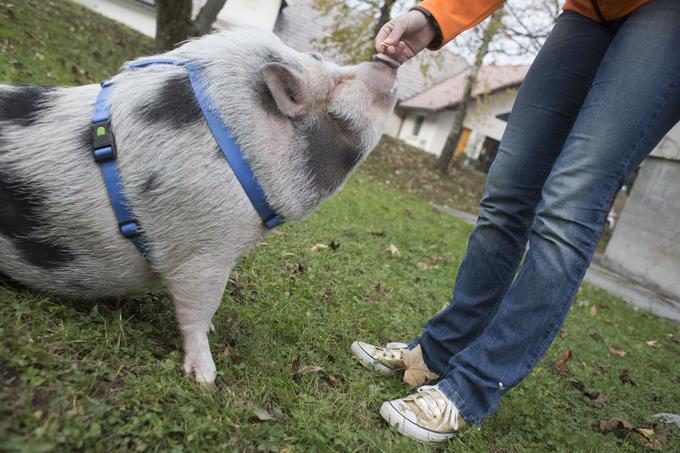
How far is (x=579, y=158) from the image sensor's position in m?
1.68

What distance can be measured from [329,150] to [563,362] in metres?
2.53

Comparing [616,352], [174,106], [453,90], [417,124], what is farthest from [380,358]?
[453,90]

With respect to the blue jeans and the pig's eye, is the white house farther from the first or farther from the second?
the pig's eye

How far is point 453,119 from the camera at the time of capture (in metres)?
23.7

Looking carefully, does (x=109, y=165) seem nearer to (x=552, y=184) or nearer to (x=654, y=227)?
(x=552, y=184)

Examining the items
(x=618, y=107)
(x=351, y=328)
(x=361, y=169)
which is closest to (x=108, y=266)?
(x=351, y=328)

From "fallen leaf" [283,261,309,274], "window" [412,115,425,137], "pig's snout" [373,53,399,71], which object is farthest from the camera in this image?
"window" [412,115,425,137]

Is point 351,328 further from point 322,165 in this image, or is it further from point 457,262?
point 457,262

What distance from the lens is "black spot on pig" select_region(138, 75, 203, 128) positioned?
1.55 m

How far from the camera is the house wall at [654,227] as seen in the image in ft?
29.2

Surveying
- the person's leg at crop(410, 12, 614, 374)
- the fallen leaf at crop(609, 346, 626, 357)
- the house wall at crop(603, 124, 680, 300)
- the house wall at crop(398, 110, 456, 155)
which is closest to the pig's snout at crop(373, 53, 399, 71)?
the person's leg at crop(410, 12, 614, 374)

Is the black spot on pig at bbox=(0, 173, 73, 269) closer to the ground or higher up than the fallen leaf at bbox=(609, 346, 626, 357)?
higher up

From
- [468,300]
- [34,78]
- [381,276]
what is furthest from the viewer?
[34,78]

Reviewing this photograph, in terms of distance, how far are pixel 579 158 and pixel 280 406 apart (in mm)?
1357
